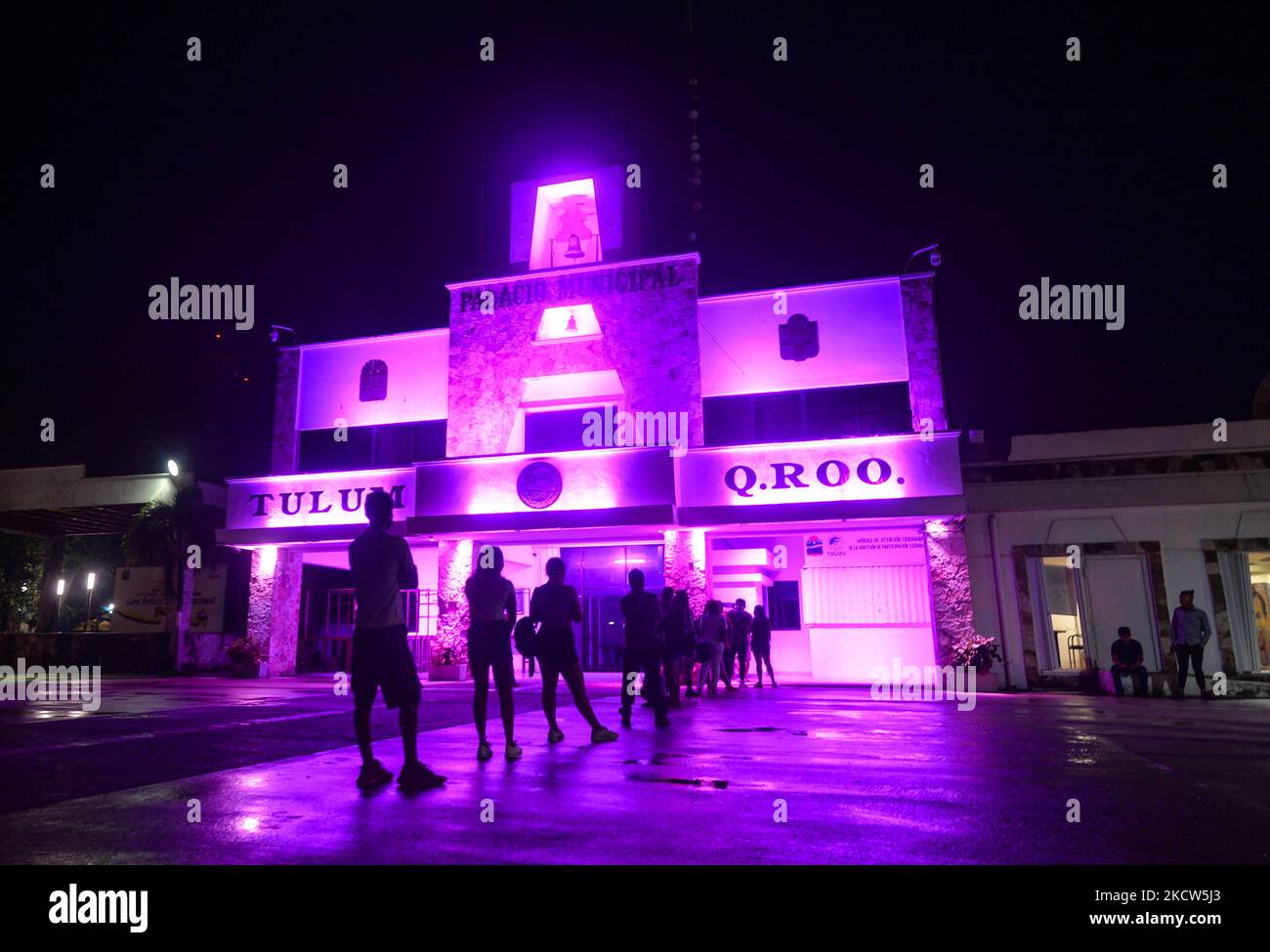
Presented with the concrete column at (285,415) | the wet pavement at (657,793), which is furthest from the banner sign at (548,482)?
the wet pavement at (657,793)

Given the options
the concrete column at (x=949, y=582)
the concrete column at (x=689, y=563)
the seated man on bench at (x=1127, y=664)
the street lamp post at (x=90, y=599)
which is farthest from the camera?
the street lamp post at (x=90, y=599)

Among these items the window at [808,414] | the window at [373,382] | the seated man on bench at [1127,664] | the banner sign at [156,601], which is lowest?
the seated man on bench at [1127,664]

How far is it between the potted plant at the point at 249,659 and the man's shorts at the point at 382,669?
15354 millimetres

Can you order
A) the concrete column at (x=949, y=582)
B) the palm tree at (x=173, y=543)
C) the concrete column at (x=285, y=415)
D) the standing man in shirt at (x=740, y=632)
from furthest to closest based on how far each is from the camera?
the palm tree at (x=173, y=543) → the concrete column at (x=285, y=415) → the standing man in shirt at (x=740, y=632) → the concrete column at (x=949, y=582)

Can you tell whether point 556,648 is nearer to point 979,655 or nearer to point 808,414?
point 979,655

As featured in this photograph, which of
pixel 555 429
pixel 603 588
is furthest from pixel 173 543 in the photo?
pixel 603 588

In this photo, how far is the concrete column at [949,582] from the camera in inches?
567

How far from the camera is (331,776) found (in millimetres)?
5188

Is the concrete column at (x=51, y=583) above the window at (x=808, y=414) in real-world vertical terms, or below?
below

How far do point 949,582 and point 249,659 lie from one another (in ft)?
54.8

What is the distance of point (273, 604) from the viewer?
60.5 ft

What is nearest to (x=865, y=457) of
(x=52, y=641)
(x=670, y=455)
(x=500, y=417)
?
(x=670, y=455)

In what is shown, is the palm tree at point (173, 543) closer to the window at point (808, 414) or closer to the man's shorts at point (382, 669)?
the window at point (808, 414)
